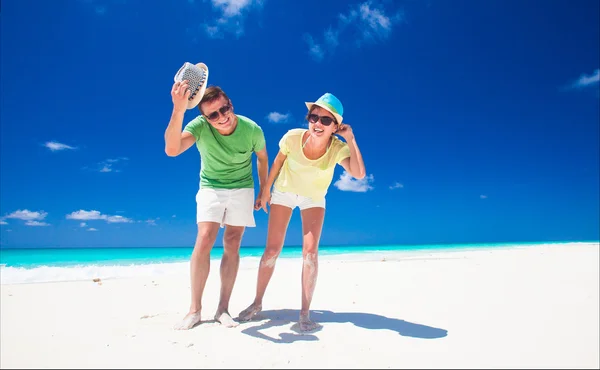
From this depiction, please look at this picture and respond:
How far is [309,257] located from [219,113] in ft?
5.44

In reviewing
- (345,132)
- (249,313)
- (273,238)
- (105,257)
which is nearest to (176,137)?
(273,238)

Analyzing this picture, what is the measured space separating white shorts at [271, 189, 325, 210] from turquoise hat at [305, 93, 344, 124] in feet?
2.84

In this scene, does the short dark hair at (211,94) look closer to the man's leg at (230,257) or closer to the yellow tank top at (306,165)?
the yellow tank top at (306,165)

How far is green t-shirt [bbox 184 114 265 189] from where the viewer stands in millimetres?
3879

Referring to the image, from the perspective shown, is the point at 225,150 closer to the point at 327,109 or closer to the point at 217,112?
the point at 217,112

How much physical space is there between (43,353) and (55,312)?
1.87 meters

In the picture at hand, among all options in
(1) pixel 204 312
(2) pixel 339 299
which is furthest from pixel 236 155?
(2) pixel 339 299

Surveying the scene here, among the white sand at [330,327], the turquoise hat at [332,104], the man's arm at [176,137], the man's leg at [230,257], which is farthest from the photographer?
the man's leg at [230,257]

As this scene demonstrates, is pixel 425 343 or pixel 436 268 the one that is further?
pixel 436 268

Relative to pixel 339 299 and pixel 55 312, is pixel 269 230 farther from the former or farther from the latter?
pixel 55 312

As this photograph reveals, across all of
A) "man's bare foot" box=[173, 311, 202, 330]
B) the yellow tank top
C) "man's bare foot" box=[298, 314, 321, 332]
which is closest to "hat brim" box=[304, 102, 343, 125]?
the yellow tank top

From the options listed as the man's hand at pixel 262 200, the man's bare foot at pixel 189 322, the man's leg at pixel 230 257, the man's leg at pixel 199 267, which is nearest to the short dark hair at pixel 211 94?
the man's hand at pixel 262 200

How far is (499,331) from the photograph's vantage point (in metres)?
3.63

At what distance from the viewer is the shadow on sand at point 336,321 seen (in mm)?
3420
